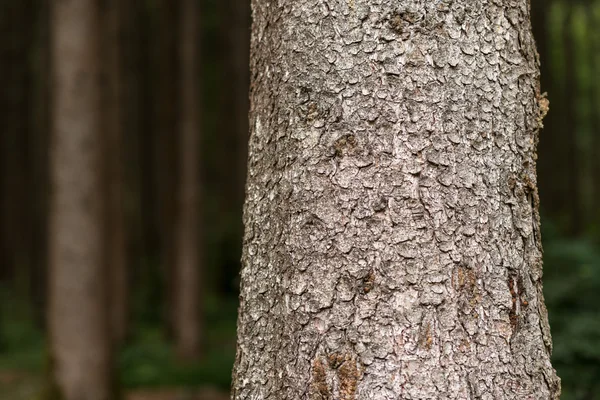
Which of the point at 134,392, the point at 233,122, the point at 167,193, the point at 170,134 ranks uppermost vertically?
the point at 233,122

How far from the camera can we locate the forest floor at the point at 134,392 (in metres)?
9.71

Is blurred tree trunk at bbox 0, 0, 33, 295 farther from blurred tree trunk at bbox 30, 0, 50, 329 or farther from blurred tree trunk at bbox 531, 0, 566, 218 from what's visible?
blurred tree trunk at bbox 531, 0, 566, 218

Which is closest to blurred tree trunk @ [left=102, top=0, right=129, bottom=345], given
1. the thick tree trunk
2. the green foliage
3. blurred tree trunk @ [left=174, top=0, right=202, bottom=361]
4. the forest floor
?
blurred tree trunk @ [left=174, top=0, right=202, bottom=361]

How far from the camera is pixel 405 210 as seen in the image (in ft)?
5.10

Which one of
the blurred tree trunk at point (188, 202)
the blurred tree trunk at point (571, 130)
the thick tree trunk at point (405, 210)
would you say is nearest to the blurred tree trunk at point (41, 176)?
the blurred tree trunk at point (188, 202)

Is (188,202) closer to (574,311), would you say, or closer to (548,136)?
(574,311)

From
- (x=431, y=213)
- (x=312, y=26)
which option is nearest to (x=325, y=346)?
(x=431, y=213)

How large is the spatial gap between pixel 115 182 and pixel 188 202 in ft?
6.18

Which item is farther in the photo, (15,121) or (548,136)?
(15,121)

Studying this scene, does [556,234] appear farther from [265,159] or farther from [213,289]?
[213,289]

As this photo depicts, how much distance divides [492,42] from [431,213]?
1.43ft

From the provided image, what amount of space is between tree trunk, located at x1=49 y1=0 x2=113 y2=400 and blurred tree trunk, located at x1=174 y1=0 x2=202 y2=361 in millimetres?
3048

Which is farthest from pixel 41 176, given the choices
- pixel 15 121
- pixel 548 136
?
pixel 548 136

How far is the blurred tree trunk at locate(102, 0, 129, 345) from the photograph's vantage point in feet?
38.2
